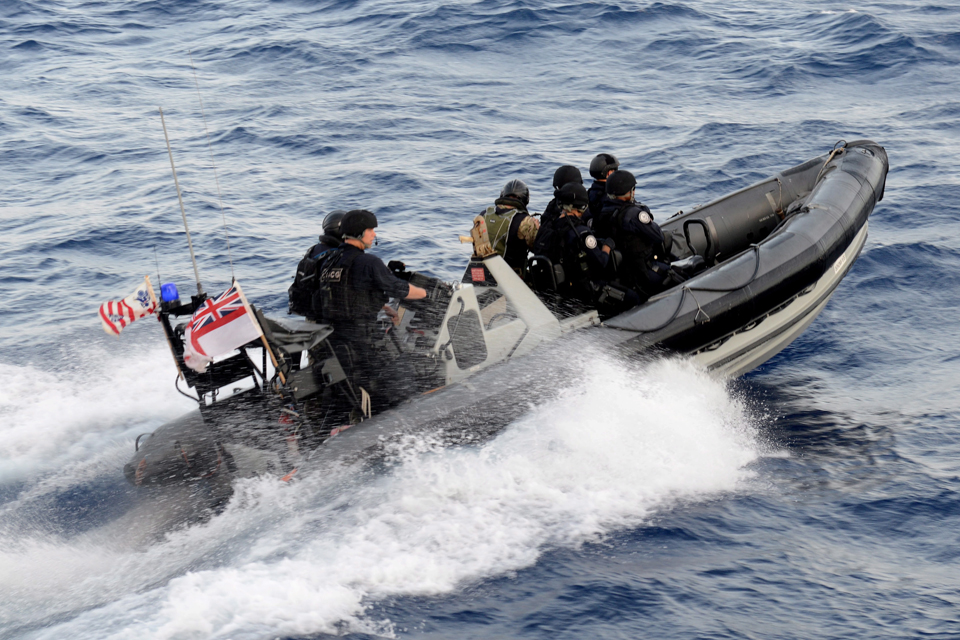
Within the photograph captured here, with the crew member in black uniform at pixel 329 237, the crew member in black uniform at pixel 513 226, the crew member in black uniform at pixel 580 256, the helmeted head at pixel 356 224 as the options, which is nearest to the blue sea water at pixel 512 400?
the crew member in black uniform at pixel 580 256

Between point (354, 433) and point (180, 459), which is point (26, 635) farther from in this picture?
point (354, 433)

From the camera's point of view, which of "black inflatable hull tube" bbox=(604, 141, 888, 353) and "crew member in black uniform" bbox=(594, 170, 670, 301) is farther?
"crew member in black uniform" bbox=(594, 170, 670, 301)

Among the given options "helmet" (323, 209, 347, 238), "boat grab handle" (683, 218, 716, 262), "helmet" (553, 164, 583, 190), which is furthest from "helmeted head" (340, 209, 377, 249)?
"boat grab handle" (683, 218, 716, 262)

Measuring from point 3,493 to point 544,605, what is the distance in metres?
3.27

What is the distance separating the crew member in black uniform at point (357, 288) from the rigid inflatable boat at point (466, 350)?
0.11 metres

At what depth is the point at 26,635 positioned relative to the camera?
377cm

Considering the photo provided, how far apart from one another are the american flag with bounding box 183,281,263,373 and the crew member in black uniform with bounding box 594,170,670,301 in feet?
8.70

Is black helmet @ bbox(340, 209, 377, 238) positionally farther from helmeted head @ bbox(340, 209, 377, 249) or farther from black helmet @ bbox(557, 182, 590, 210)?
black helmet @ bbox(557, 182, 590, 210)

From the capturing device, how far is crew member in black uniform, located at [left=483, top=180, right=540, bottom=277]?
20.1ft

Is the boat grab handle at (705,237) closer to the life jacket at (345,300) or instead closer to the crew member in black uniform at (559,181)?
the crew member in black uniform at (559,181)

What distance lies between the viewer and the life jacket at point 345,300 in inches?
200

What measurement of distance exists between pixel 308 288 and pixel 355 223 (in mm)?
560

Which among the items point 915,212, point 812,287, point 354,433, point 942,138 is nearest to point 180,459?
point 354,433

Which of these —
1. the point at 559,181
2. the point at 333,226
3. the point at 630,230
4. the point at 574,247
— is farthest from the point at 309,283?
the point at 630,230
